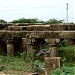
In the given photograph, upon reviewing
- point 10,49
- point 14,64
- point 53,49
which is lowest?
point 14,64

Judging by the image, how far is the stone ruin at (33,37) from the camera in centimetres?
1085

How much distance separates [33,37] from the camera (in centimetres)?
1140

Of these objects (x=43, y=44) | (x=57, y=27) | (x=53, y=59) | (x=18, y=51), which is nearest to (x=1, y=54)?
(x=18, y=51)

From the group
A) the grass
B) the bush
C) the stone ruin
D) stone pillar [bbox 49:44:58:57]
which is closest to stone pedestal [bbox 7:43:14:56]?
the stone ruin

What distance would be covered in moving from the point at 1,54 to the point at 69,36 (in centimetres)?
329

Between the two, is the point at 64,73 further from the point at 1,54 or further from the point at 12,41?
the point at 1,54

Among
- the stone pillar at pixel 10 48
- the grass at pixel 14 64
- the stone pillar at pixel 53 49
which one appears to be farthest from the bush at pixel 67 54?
the stone pillar at pixel 10 48

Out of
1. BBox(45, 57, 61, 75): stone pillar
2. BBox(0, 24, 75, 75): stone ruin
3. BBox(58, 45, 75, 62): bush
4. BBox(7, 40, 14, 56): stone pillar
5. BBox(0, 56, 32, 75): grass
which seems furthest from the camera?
BBox(7, 40, 14, 56): stone pillar

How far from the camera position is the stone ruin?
10.9 meters

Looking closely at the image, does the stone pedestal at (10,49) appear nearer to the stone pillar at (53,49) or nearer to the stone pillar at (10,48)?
the stone pillar at (10,48)

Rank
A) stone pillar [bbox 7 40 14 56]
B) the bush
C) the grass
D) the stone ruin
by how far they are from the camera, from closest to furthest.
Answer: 1. the grass
2. the stone ruin
3. the bush
4. stone pillar [bbox 7 40 14 56]

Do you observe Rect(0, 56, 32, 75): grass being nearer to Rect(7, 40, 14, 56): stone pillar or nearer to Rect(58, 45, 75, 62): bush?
Rect(7, 40, 14, 56): stone pillar

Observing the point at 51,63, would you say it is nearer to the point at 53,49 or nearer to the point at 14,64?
the point at 53,49

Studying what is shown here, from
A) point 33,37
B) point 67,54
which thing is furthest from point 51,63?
point 67,54
